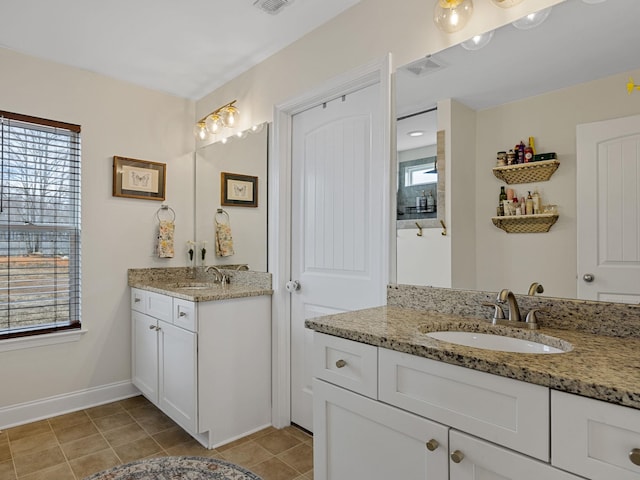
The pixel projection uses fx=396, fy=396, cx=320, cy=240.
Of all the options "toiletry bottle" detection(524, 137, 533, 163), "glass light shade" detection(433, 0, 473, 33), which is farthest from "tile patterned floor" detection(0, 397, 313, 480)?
"glass light shade" detection(433, 0, 473, 33)

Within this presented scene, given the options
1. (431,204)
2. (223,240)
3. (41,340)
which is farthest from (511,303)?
(41,340)

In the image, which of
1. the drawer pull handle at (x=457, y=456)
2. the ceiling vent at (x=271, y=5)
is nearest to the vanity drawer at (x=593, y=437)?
the drawer pull handle at (x=457, y=456)

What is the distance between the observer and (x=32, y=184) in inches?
106

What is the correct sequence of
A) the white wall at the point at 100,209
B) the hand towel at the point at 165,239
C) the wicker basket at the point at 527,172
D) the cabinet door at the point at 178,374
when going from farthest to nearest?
1. the hand towel at the point at 165,239
2. the white wall at the point at 100,209
3. the cabinet door at the point at 178,374
4. the wicker basket at the point at 527,172

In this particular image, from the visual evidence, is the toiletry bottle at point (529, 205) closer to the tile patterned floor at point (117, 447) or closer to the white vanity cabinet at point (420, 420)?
the white vanity cabinet at point (420, 420)

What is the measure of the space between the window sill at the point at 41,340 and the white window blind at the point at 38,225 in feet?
0.13

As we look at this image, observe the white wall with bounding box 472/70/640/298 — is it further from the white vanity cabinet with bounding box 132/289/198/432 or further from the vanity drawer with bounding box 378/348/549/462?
the white vanity cabinet with bounding box 132/289/198/432

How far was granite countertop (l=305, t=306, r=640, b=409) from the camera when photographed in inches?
33.4

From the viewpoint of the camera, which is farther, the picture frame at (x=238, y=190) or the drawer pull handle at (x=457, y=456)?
the picture frame at (x=238, y=190)

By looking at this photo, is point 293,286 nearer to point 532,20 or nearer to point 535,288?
point 535,288

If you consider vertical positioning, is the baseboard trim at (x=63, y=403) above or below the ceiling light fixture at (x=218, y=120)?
below

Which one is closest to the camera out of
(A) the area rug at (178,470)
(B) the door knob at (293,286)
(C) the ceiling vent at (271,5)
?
(A) the area rug at (178,470)

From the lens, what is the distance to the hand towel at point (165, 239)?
3175mm

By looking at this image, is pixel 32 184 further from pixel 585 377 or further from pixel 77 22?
pixel 585 377
